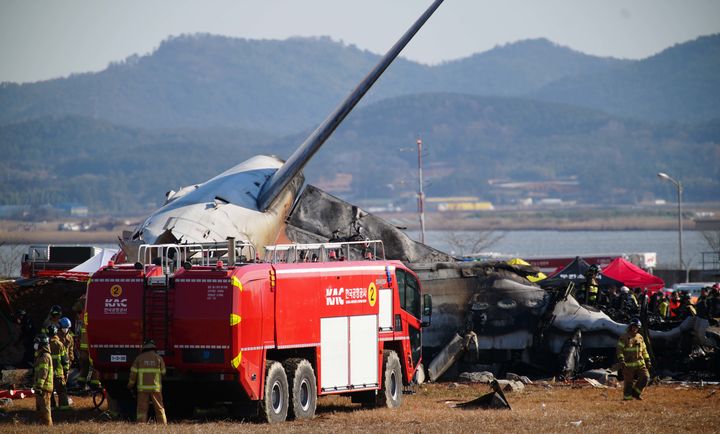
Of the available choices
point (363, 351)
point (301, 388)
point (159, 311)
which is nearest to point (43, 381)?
point (159, 311)

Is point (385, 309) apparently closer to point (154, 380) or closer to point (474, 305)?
point (154, 380)

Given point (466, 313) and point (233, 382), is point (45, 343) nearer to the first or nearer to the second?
point (233, 382)

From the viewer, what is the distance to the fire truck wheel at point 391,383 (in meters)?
27.4

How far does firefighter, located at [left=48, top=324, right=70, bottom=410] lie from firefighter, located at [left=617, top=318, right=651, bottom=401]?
1267 cm

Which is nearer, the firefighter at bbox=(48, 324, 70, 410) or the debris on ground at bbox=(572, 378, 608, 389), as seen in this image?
the firefighter at bbox=(48, 324, 70, 410)

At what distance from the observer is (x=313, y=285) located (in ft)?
82.1

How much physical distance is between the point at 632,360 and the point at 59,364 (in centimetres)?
1312

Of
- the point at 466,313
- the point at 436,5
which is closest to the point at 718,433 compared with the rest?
the point at 466,313

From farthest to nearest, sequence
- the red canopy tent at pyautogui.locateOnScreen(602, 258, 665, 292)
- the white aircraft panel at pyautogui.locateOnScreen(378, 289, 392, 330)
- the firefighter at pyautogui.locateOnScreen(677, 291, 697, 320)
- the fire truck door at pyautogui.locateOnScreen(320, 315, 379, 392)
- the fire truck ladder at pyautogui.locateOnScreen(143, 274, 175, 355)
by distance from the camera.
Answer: the red canopy tent at pyautogui.locateOnScreen(602, 258, 665, 292) < the firefighter at pyautogui.locateOnScreen(677, 291, 697, 320) < the white aircraft panel at pyautogui.locateOnScreen(378, 289, 392, 330) < the fire truck door at pyautogui.locateOnScreen(320, 315, 379, 392) < the fire truck ladder at pyautogui.locateOnScreen(143, 274, 175, 355)

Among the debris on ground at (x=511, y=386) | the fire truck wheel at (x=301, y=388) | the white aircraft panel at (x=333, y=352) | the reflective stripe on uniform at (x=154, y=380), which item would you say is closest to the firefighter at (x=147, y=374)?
the reflective stripe on uniform at (x=154, y=380)

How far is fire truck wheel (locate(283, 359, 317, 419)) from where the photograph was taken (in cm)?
2438

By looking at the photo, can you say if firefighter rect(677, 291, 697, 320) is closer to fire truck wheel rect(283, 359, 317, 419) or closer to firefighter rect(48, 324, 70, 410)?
fire truck wheel rect(283, 359, 317, 419)

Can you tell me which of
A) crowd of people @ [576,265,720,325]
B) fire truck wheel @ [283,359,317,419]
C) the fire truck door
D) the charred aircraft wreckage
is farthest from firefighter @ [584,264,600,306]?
fire truck wheel @ [283,359,317,419]

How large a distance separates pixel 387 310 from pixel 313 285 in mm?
3148
